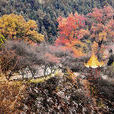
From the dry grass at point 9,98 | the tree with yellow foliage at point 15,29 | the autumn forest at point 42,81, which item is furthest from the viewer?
the tree with yellow foliage at point 15,29

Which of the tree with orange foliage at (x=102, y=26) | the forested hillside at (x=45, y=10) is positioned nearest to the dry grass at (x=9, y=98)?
the tree with orange foliage at (x=102, y=26)

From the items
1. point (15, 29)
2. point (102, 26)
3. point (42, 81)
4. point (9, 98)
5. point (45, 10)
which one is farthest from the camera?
point (45, 10)

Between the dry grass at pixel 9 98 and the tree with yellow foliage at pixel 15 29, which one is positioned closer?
the dry grass at pixel 9 98

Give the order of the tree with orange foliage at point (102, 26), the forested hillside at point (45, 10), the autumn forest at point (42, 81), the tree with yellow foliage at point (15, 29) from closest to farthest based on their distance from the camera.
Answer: the autumn forest at point (42, 81), the tree with yellow foliage at point (15, 29), the tree with orange foliage at point (102, 26), the forested hillside at point (45, 10)

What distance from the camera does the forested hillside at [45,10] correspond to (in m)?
23.8

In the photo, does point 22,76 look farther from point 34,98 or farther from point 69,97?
point 69,97

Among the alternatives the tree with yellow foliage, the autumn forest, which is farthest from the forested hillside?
the autumn forest

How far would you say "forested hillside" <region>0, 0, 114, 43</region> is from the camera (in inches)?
937

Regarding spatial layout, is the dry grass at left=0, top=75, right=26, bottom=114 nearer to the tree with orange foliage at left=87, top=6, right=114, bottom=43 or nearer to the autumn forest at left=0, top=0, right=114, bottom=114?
the autumn forest at left=0, top=0, right=114, bottom=114

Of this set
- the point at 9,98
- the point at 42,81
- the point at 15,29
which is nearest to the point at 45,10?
→ the point at 15,29

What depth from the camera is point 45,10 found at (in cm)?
2806

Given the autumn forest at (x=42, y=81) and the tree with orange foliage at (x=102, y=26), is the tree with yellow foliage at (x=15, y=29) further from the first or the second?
the tree with orange foliage at (x=102, y=26)

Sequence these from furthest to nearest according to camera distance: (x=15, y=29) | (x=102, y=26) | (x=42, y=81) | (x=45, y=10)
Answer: (x=45, y=10) → (x=102, y=26) → (x=15, y=29) → (x=42, y=81)

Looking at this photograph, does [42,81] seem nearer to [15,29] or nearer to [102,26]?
[15,29]
